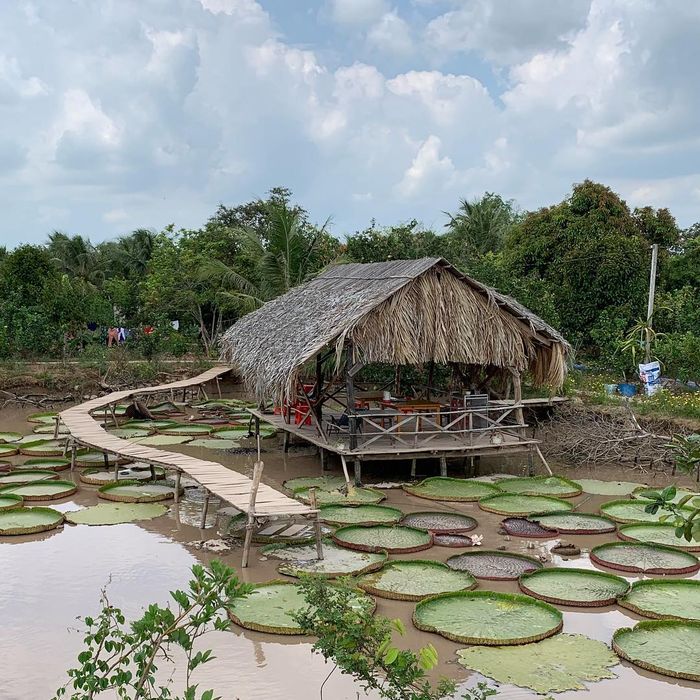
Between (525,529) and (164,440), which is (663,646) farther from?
(164,440)

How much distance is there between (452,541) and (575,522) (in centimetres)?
157

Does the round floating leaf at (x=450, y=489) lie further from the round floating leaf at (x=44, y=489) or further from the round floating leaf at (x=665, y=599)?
the round floating leaf at (x=44, y=489)

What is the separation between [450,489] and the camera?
10.5m

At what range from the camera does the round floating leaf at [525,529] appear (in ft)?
28.4

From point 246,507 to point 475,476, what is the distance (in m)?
4.86

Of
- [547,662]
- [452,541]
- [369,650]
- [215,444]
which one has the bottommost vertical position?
[547,662]

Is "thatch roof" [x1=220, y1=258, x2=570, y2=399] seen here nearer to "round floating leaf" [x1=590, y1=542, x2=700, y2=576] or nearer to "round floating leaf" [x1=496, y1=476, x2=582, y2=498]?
"round floating leaf" [x1=496, y1=476, x2=582, y2=498]

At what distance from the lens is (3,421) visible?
1675 centimetres

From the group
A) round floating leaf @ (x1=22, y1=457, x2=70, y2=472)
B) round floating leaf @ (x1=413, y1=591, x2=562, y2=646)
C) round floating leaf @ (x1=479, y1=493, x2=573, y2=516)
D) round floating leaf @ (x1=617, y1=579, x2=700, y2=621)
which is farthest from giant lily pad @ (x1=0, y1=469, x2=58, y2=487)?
round floating leaf @ (x1=617, y1=579, x2=700, y2=621)

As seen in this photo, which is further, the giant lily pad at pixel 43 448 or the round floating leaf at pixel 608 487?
the giant lily pad at pixel 43 448

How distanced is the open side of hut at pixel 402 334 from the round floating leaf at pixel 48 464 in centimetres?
297

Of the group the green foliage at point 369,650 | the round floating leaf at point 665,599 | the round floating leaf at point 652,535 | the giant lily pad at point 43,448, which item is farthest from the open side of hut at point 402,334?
the green foliage at point 369,650

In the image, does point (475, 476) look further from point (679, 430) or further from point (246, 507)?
point (246, 507)

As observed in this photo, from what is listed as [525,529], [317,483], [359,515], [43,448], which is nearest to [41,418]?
[43,448]
